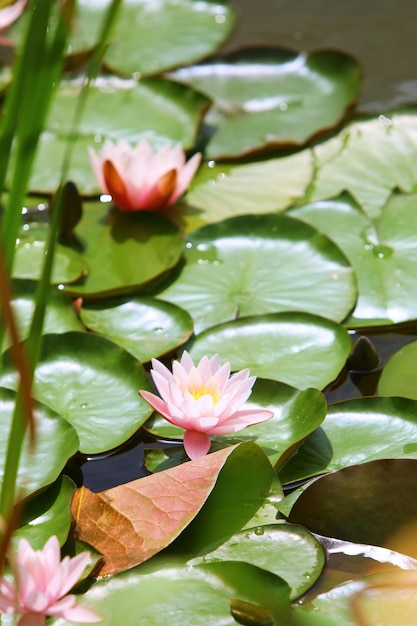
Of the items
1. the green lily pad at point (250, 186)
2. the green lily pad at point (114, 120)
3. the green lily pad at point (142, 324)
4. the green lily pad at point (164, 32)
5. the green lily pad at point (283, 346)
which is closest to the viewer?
the green lily pad at point (283, 346)

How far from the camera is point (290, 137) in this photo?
2.64m

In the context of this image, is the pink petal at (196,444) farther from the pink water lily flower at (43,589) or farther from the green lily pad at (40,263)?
the green lily pad at (40,263)

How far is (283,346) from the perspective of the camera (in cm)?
184

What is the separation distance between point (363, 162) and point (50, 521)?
5.17 ft

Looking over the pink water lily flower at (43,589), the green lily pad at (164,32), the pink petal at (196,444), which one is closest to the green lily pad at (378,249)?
the pink petal at (196,444)

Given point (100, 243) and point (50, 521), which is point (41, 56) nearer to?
point (50, 521)

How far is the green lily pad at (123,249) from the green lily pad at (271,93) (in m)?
0.46

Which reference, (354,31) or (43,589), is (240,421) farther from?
(354,31)

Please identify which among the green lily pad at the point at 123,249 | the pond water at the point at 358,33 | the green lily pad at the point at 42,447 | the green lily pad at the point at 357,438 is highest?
the pond water at the point at 358,33

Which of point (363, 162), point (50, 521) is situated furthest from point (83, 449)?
point (363, 162)

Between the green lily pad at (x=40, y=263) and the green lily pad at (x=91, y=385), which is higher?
the green lily pad at (x=91, y=385)

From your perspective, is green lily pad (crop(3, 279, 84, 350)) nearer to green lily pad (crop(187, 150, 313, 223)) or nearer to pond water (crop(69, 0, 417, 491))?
green lily pad (crop(187, 150, 313, 223))

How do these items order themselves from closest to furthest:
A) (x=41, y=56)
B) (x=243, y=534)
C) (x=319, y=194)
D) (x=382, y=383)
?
(x=41, y=56) → (x=243, y=534) → (x=382, y=383) → (x=319, y=194)

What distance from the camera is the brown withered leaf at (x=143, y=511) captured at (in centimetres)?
132
